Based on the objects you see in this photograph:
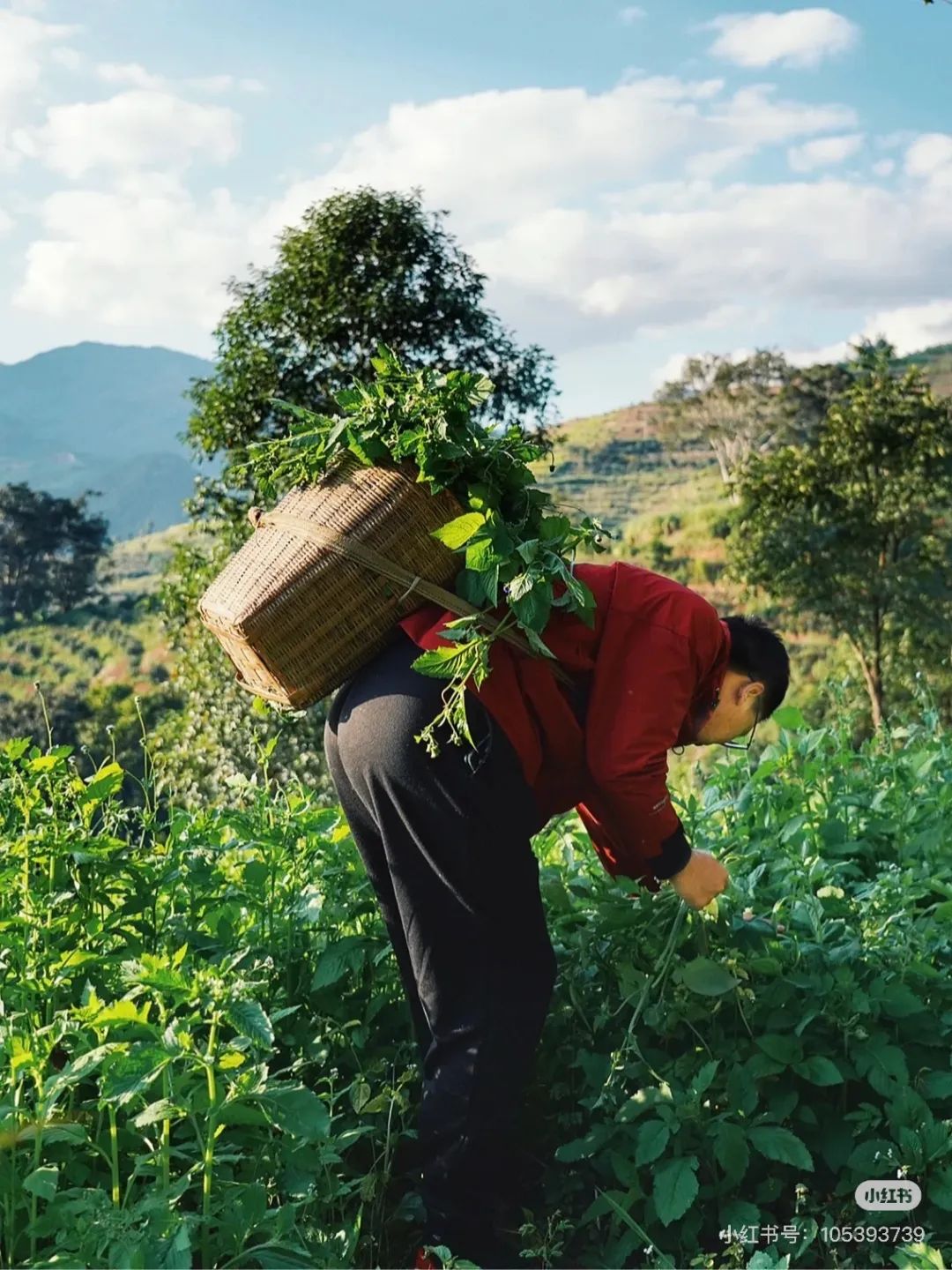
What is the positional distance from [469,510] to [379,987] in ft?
3.55

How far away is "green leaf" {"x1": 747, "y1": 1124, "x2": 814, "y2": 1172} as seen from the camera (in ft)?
7.90

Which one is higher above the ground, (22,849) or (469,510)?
(469,510)

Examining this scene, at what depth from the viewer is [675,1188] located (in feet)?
7.72

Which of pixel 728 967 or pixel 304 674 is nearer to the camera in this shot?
pixel 304 674

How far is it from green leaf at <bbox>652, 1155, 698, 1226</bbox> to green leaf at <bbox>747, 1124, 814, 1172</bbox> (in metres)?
0.14

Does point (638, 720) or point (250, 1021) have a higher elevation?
point (638, 720)

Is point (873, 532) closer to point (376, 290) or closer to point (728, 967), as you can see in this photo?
point (376, 290)

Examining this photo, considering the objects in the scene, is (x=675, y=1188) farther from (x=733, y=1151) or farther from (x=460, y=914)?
(x=460, y=914)

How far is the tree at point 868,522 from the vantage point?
19234mm

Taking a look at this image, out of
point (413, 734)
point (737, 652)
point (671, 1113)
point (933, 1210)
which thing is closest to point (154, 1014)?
point (413, 734)

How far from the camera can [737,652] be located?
2.58 m

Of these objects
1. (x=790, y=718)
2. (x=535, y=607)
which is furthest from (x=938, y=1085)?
(x=535, y=607)

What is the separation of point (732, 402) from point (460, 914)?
4260 centimetres

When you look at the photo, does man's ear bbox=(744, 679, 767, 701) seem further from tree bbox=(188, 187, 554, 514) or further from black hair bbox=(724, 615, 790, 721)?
tree bbox=(188, 187, 554, 514)
